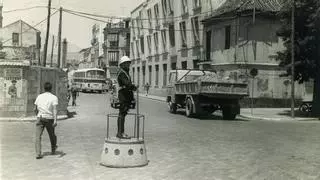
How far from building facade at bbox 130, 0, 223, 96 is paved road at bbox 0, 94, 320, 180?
2491cm

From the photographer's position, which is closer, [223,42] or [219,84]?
[219,84]

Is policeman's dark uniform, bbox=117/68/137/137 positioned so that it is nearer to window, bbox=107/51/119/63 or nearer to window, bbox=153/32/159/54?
window, bbox=153/32/159/54

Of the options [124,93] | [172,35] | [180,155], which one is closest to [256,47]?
[172,35]

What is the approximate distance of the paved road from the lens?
9.00m

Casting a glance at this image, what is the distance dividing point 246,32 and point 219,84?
40.1ft

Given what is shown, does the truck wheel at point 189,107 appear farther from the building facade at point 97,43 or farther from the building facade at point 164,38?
the building facade at point 97,43

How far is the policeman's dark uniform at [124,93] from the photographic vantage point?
10562 mm

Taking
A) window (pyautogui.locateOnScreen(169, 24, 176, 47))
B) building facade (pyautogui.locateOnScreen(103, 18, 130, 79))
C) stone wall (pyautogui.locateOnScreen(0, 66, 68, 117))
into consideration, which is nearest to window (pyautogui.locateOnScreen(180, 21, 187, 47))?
window (pyautogui.locateOnScreen(169, 24, 176, 47))

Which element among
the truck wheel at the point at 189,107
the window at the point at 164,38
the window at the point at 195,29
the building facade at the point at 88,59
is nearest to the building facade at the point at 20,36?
the window at the point at 164,38

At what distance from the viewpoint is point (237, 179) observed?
8.67 metres

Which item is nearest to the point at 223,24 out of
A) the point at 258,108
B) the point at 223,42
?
the point at 223,42

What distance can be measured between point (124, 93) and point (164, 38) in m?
44.3

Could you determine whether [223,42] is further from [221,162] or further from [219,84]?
[221,162]

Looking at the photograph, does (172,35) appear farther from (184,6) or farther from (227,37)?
(227,37)
